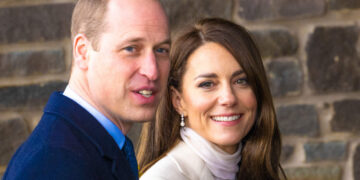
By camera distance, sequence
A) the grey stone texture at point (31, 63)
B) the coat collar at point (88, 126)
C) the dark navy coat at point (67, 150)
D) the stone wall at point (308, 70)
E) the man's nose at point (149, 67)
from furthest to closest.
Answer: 1. the stone wall at point (308, 70)
2. the grey stone texture at point (31, 63)
3. the man's nose at point (149, 67)
4. the coat collar at point (88, 126)
5. the dark navy coat at point (67, 150)

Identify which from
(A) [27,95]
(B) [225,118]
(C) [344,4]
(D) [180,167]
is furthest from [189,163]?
(C) [344,4]

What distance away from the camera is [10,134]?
2674mm

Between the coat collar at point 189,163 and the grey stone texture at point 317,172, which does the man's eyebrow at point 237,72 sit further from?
the grey stone texture at point 317,172

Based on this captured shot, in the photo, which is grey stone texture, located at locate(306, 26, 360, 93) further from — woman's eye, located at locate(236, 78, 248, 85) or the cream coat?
the cream coat

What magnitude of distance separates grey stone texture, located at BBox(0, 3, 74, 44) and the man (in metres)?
1.58

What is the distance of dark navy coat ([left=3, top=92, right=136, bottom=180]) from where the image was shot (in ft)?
2.77

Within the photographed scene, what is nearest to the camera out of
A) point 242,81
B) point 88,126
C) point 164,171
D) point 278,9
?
point 88,126

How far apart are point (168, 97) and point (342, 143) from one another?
4.50ft

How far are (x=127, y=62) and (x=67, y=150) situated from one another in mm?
292

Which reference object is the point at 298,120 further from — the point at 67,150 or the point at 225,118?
the point at 67,150

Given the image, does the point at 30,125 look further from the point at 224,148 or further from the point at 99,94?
the point at 99,94

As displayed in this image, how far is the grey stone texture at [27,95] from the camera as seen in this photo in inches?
105

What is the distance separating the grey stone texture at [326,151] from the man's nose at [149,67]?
1.96 m

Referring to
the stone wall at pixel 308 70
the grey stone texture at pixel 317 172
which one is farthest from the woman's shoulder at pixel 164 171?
the grey stone texture at pixel 317 172
